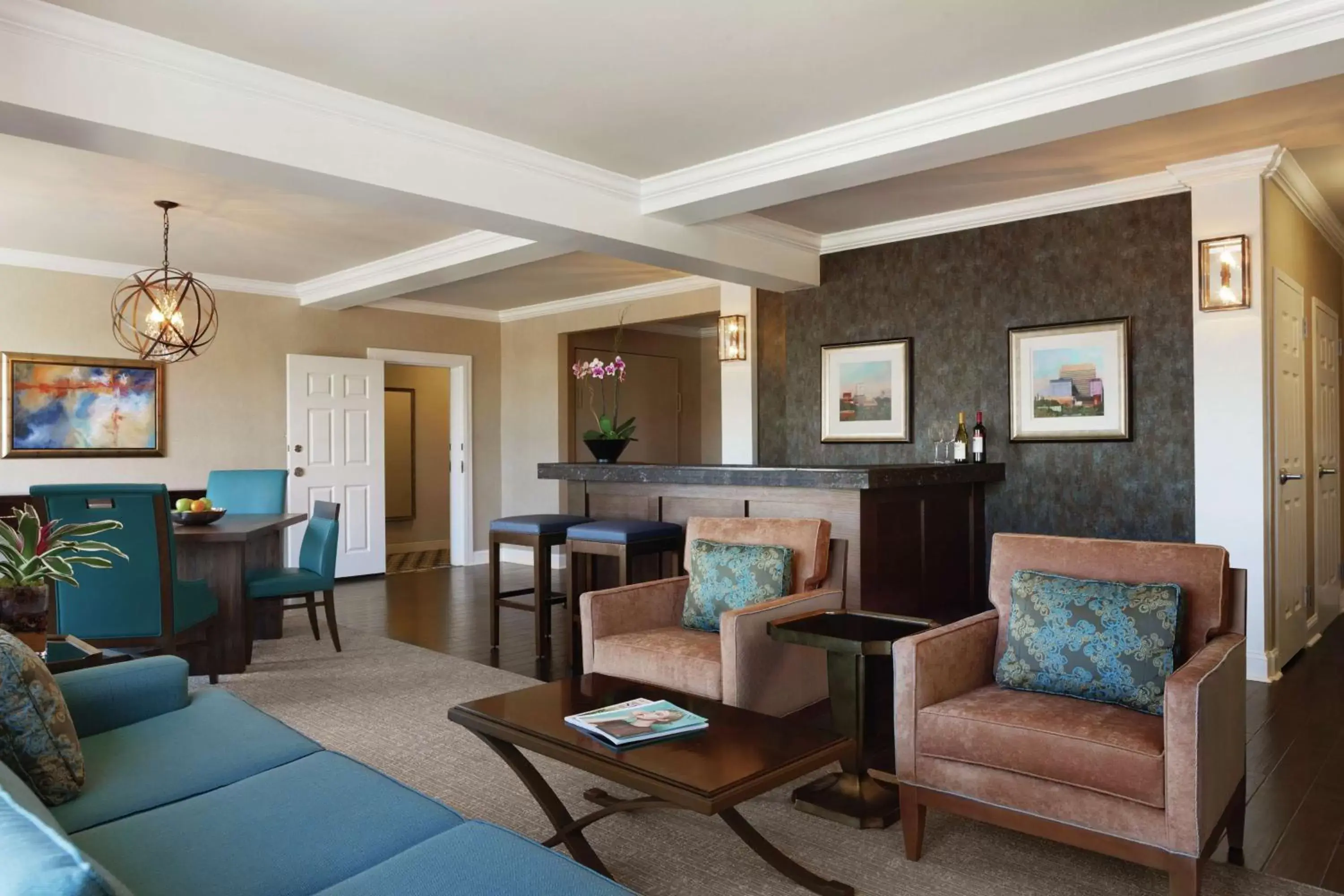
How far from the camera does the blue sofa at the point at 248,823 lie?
1.42 m

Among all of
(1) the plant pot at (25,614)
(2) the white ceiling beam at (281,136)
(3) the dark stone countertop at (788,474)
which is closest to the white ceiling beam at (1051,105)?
(2) the white ceiling beam at (281,136)

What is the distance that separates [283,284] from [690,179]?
4288 mm

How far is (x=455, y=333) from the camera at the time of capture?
27.8 feet

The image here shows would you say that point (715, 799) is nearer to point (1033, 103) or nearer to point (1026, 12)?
point (1026, 12)

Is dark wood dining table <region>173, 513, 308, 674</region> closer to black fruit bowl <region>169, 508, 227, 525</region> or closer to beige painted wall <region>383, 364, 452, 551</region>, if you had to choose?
black fruit bowl <region>169, 508, 227, 525</region>

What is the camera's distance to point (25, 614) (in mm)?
2332

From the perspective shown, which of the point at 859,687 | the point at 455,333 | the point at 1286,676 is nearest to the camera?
the point at 859,687

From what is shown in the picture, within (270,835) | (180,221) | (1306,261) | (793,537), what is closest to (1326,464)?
(1306,261)

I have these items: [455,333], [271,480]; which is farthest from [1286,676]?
[455,333]

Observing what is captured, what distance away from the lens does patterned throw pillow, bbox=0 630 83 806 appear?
171 cm

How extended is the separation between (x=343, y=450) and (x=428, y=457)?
2.79 meters

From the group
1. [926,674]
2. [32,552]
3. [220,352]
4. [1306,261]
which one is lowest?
[926,674]

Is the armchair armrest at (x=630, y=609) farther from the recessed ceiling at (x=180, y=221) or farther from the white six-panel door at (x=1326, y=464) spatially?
the white six-panel door at (x=1326, y=464)

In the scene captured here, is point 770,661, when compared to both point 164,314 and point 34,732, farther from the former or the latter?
point 164,314
